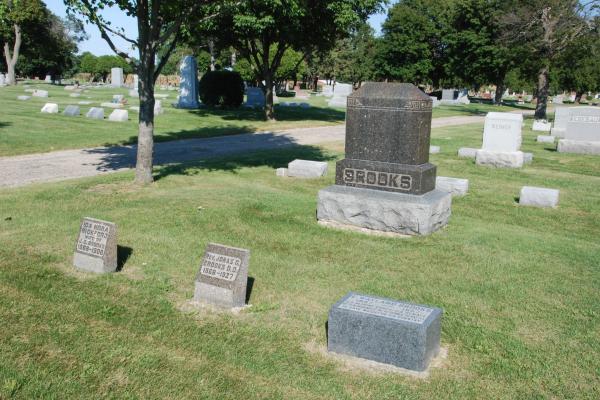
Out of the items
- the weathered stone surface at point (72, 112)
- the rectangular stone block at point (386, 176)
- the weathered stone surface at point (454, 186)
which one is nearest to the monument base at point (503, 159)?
the weathered stone surface at point (454, 186)

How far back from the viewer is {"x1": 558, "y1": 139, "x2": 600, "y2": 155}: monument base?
19047 mm

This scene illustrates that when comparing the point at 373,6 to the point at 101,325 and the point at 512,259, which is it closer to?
the point at 512,259

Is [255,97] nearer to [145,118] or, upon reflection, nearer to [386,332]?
[145,118]

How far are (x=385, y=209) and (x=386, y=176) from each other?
0.56 meters

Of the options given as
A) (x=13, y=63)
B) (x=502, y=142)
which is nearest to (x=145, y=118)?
(x=502, y=142)

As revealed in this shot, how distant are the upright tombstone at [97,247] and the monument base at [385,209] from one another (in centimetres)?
346

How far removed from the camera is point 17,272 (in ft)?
21.9

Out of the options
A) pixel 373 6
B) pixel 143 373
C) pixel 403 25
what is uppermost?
pixel 403 25

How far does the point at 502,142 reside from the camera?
16.0 meters

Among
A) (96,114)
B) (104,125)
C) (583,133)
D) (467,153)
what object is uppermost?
(583,133)

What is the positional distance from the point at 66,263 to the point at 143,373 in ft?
10.00

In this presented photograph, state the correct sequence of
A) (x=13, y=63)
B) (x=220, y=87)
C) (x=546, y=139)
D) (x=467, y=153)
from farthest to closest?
(x=13, y=63) < (x=220, y=87) < (x=546, y=139) < (x=467, y=153)

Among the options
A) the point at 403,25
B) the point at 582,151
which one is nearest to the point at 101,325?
the point at 582,151

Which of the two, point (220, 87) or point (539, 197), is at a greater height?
point (220, 87)
